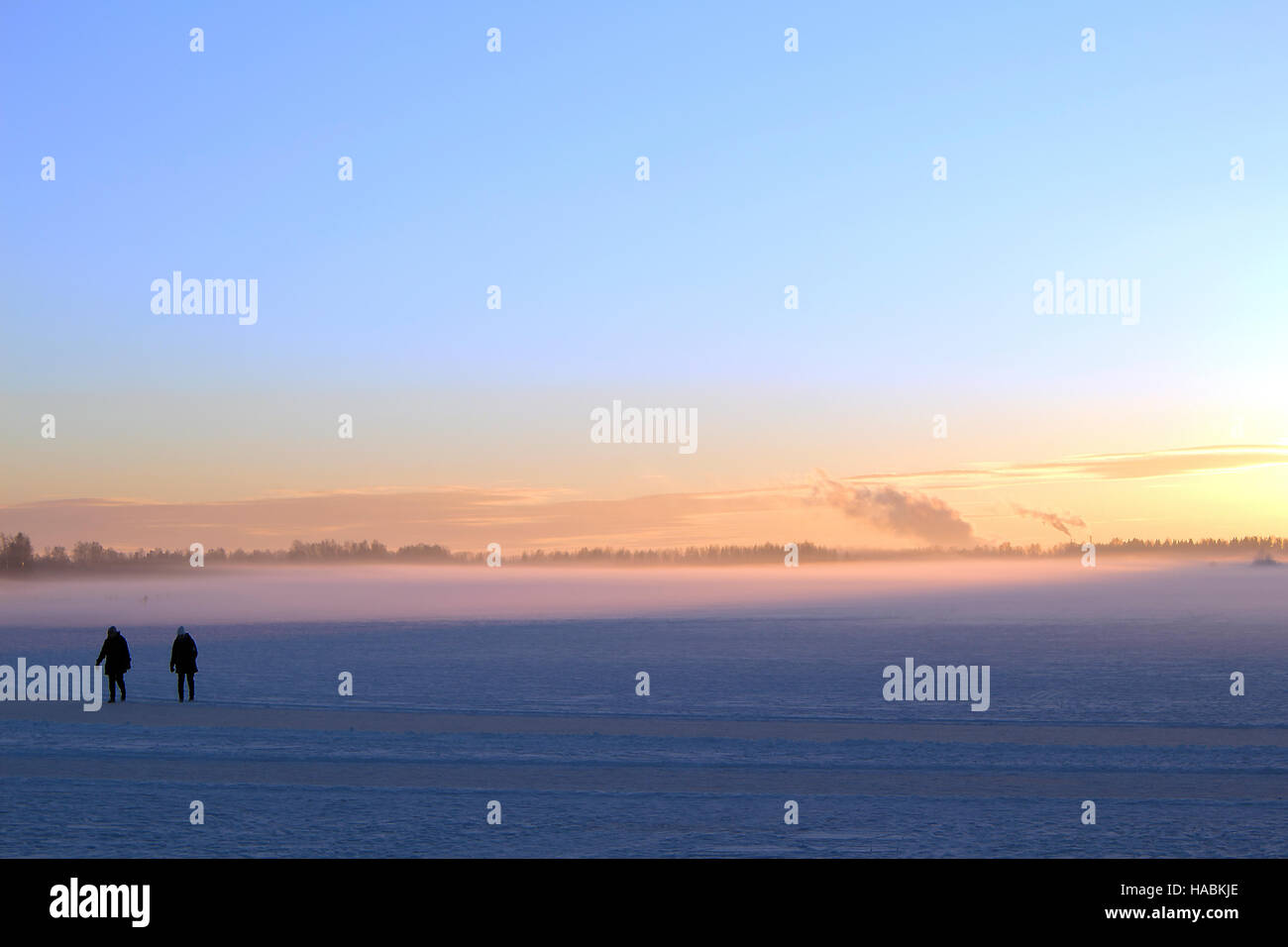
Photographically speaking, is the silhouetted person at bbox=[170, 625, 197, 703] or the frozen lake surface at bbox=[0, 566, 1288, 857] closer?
the frozen lake surface at bbox=[0, 566, 1288, 857]

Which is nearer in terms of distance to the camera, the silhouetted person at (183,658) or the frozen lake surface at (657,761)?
the frozen lake surface at (657,761)

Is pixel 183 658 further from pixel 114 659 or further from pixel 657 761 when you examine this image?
pixel 657 761

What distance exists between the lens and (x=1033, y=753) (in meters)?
14.9

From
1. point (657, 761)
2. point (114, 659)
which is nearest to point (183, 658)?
point (114, 659)

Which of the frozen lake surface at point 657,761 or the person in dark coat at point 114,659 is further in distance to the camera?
the person in dark coat at point 114,659

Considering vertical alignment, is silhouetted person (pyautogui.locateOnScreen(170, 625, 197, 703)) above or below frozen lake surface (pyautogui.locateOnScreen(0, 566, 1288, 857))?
above

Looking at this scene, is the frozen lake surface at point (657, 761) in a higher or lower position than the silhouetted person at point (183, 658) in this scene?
lower

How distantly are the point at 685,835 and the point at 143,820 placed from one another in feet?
18.8

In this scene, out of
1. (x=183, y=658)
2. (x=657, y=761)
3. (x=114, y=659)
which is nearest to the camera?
(x=657, y=761)

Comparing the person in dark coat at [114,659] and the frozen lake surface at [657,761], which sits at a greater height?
the person in dark coat at [114,659]

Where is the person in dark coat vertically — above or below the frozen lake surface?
above
